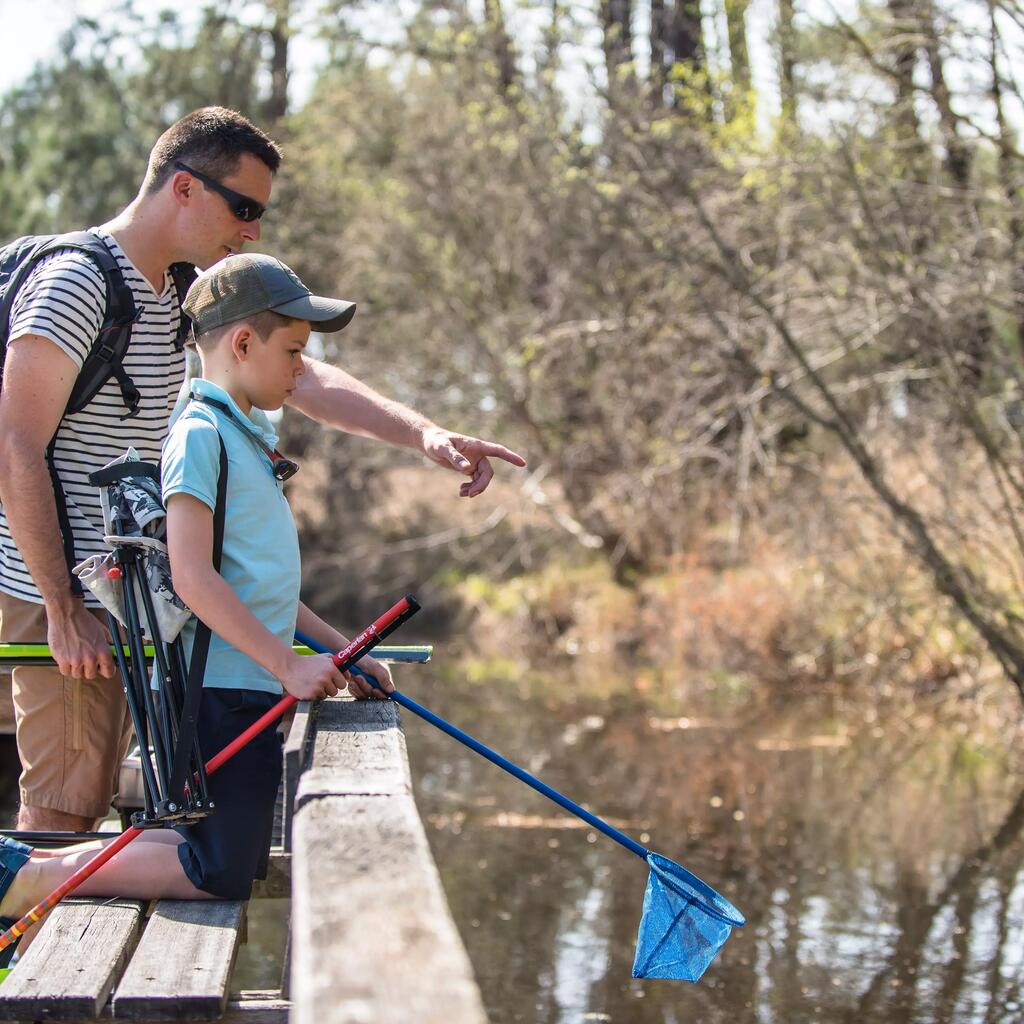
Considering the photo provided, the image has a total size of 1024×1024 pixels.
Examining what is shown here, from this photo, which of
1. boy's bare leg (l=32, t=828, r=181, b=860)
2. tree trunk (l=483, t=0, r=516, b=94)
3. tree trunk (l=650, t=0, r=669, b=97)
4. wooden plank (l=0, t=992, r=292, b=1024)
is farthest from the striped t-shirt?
tree trunk (l=483, t=0, r=516, b=94)

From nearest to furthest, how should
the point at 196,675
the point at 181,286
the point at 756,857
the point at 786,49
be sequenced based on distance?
the point at 196,675
the point at 181,286
the point at 756,857
the point at 786,49

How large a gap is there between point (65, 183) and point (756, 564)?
44.1 feet

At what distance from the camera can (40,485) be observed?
11.0 ft

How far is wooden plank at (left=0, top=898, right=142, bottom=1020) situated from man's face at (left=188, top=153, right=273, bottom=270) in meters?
1.47

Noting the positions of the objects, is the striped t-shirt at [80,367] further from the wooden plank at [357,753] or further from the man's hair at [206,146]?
the wooden plank at [357,753]

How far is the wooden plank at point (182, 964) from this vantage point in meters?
2.73

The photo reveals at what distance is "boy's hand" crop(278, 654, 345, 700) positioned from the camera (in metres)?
2.94

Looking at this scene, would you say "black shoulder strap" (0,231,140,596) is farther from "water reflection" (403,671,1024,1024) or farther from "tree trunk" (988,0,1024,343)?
"tree trunk" (988,0,1024,343)

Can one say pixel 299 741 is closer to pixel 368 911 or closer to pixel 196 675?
pixel 196 675

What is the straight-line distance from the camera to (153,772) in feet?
10.2

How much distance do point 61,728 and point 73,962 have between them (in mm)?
776

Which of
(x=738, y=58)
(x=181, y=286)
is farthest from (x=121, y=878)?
(x=738, y=58)

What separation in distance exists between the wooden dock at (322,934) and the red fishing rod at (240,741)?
46mm

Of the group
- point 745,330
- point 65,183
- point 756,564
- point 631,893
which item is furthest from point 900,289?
point 65,183
